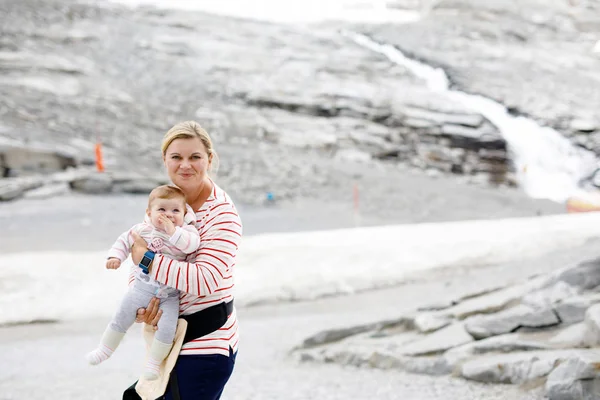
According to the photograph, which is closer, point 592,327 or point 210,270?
point 210,270

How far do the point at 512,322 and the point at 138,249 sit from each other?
3.20 meters

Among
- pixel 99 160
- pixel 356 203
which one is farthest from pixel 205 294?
pixel 356 203

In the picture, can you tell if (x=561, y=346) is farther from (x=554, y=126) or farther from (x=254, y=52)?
(x=254, y=52)

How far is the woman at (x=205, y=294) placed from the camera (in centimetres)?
166

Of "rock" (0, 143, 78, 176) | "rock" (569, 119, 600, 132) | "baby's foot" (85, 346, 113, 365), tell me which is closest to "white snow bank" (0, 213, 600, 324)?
"rock" (0, 143, 78, 176)

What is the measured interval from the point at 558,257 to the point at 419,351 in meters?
3.46

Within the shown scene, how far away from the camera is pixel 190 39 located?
16.6 m

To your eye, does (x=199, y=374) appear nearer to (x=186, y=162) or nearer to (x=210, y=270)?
(x=210, y=270)

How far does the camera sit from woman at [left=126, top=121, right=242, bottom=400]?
166 cm

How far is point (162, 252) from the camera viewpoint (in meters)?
1.68

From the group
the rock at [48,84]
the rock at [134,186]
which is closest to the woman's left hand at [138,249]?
the rock at [134,186]

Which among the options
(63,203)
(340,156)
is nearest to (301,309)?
(63,203)

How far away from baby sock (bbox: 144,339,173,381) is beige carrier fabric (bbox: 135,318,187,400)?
0.05 ft

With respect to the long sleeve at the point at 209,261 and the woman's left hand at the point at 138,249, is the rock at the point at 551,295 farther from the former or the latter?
the woman's left hand at the point at 138,249
